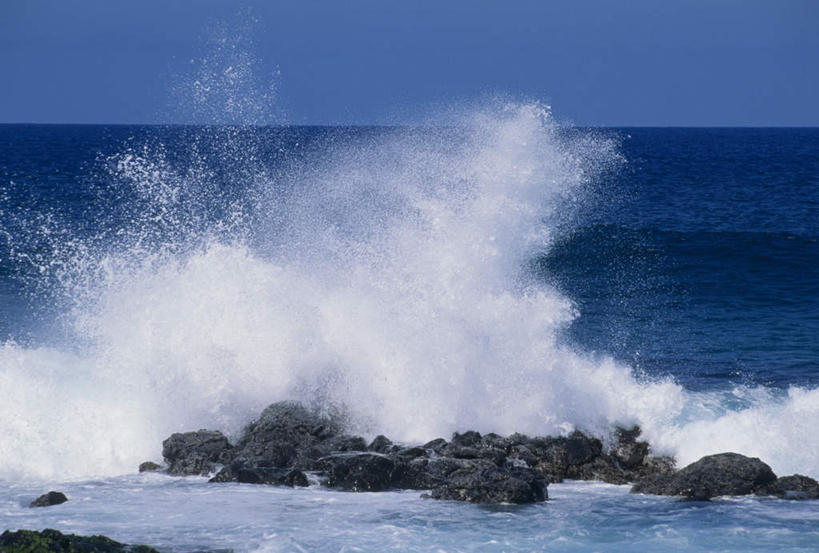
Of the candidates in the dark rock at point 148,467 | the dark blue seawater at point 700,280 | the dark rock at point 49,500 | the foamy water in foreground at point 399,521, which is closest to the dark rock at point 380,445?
the foamy water in foreground at point 399,521

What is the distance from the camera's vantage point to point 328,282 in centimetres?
1866

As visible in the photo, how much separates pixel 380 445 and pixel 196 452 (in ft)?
8.07

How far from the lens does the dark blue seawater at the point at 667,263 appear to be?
21.4m

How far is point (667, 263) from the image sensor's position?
99.1 ft

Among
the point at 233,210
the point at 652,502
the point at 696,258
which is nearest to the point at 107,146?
the point at 233,210

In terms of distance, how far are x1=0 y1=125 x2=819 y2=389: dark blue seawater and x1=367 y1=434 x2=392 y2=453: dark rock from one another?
6653mm

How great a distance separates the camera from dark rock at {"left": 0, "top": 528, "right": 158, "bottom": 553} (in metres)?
8.91

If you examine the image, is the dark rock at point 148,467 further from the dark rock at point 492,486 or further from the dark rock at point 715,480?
the dark rock at point 715,480

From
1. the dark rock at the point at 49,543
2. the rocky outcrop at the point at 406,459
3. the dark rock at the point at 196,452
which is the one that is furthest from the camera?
the dark rock at the point at 196,452

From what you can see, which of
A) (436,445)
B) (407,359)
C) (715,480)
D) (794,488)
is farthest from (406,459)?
(794,488)

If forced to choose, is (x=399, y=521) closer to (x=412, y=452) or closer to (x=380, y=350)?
(x=412, y=452)

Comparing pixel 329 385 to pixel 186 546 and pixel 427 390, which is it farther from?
pixel 186 546

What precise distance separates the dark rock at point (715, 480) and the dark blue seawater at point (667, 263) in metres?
5.55

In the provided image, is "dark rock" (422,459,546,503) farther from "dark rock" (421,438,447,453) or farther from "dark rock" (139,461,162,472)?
"dark rock" (139,461,162,472)
